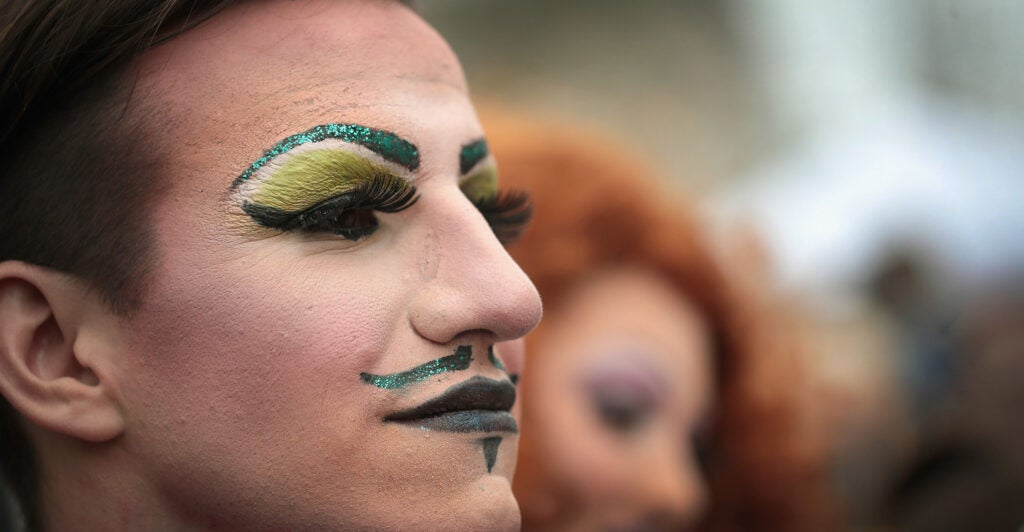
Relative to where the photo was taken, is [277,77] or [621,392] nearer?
[277,77]

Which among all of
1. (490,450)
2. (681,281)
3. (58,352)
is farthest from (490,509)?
(681,281)

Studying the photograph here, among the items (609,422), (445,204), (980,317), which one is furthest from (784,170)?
(445,204)

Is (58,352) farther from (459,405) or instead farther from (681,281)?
(681,281)

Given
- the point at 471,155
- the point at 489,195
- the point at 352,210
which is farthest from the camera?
the point at 489,195

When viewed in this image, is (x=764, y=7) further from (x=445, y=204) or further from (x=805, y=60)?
(x=445, y=204)

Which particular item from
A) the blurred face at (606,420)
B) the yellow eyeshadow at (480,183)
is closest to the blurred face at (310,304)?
the yellow eyeshadow at (480,183)

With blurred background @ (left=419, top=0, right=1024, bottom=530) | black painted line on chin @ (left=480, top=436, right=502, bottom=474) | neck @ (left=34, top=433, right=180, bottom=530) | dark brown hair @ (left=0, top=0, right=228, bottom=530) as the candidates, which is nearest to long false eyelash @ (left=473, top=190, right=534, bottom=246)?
black painted line on chin @ (left=480, top=436, right=502, bottom=474)

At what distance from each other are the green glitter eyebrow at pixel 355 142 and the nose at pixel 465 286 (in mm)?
82

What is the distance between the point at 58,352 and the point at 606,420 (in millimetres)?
1365

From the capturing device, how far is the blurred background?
328 centimetres

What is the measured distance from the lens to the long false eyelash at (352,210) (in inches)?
55.2

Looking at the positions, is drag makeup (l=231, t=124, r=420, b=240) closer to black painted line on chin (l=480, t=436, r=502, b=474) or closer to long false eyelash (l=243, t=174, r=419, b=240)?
long false eyelash (l=243, t=174, r=419, b=240)

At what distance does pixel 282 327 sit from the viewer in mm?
1346

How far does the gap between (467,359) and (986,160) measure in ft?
10.1
